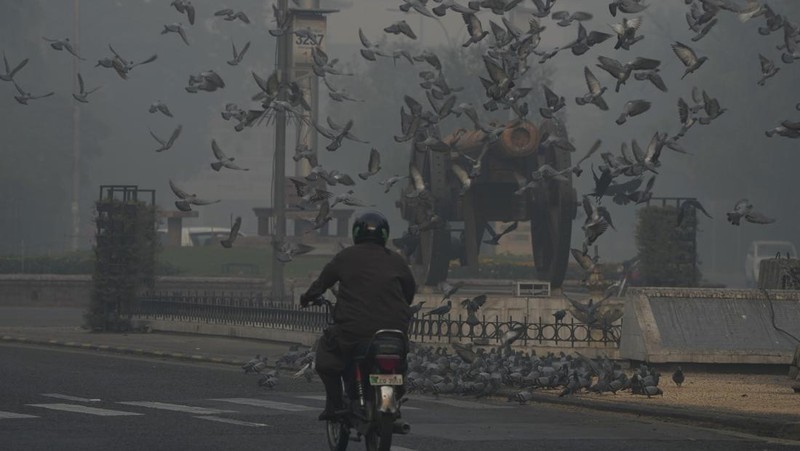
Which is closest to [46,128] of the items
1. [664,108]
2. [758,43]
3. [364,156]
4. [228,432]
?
[364,156]

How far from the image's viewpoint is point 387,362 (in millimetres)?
11242

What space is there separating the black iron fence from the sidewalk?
1.99 ft

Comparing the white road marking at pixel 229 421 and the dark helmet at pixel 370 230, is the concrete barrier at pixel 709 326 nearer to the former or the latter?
the white road marking at pixel 229 421

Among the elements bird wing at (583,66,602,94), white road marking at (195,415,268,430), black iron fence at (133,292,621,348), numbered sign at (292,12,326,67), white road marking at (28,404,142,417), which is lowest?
white road marking at (28,404,142,417)

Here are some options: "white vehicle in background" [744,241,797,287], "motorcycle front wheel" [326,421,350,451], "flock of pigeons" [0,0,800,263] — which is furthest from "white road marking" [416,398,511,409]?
"white vehicle in background" [744,241,797,287]

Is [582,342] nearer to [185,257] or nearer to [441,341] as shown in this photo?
[441,341]

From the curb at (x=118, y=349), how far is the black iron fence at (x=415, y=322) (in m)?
2.12

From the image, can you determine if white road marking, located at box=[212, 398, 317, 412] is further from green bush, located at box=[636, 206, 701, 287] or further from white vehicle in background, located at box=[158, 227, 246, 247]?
white vehicle in background, located at box=[158, 227, 246, 247]

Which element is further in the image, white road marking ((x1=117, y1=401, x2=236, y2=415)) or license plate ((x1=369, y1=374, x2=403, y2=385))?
white road marking ((x1=117, y1=401, x2=236, y2=415))

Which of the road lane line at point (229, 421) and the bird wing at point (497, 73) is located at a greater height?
the bird wing at point (497, 73)

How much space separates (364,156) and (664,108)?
27.8m

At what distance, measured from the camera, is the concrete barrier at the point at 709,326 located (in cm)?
2198

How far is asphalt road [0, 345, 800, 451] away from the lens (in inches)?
535

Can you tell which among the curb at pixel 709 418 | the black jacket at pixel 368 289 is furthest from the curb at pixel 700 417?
the black jacket at pixel 368 289
